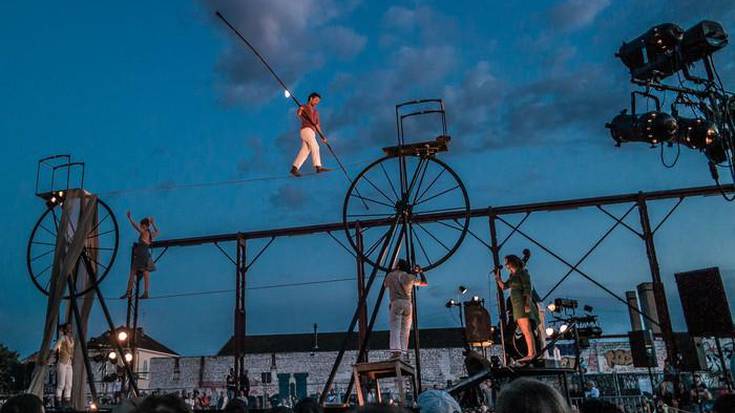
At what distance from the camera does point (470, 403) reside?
11562 mm

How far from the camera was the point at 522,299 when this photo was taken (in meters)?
10.3

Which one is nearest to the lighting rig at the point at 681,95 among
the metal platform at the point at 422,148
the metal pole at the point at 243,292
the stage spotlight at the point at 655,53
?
the stage spotlight at the point at 655,53

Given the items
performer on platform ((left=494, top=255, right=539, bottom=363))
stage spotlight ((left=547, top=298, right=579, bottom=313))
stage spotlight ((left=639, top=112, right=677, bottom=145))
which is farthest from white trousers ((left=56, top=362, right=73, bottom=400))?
stage spotlight ((left=639, top=112, right=677, bottom=145))

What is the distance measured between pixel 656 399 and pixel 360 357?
8.76 metres

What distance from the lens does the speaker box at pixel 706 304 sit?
9.16 meters

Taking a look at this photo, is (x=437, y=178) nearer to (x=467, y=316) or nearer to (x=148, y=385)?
(x=467, y=316)

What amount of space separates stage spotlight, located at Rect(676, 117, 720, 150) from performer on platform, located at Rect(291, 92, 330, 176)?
6.43m

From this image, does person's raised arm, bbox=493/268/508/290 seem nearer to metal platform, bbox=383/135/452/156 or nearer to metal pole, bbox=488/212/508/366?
metal pole, bbox=488/212/508/366

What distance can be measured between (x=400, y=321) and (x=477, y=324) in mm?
5213

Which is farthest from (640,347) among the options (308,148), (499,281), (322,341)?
(322,341)

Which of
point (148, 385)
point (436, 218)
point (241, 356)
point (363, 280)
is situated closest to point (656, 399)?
point (436, 218)

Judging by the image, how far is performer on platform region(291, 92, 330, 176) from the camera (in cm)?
1119

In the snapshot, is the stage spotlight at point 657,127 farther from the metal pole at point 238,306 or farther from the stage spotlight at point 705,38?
the metal pole at point 238,306

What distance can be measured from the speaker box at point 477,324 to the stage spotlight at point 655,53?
6.74m
